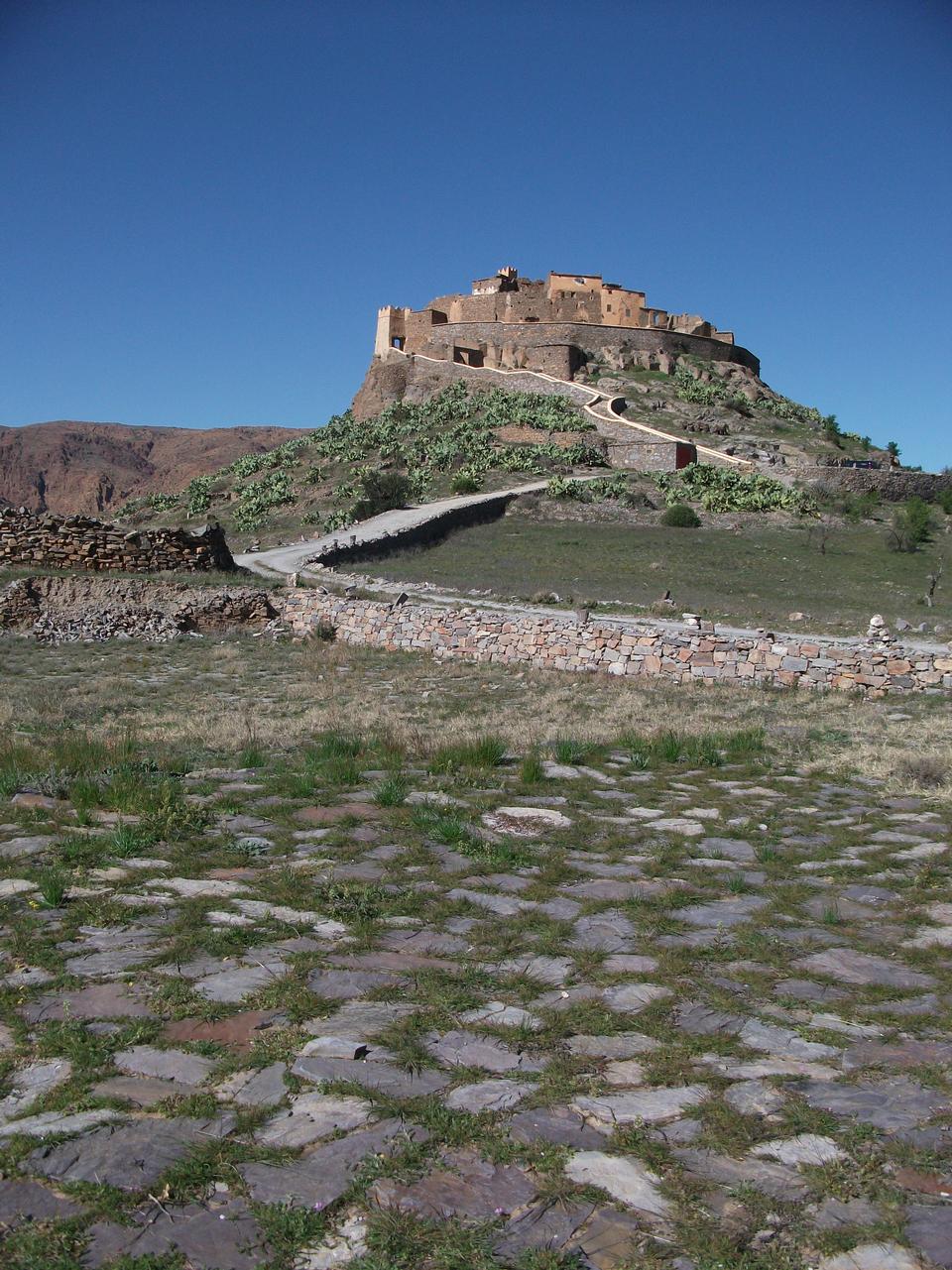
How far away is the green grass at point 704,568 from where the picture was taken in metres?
24.2

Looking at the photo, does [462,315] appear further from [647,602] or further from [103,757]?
[103,757]

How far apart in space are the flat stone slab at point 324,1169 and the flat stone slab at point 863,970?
2.00 metres

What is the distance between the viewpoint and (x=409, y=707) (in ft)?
38.5

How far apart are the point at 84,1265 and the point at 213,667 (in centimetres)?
1315

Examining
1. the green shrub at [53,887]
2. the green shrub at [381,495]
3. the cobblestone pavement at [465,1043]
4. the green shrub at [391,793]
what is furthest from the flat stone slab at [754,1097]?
the green shrub at [381,495]

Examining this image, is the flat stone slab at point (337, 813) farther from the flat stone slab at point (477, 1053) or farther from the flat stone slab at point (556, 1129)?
the flat stone slab at point (556, 1129)

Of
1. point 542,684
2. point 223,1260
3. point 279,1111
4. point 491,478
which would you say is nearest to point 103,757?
point 279,1111

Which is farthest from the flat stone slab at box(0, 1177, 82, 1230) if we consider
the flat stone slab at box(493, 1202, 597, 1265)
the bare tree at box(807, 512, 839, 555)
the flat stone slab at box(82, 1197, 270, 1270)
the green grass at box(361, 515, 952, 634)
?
the bare tree at box(807, 512, 839, 555)

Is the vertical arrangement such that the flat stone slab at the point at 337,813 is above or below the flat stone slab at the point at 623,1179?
above

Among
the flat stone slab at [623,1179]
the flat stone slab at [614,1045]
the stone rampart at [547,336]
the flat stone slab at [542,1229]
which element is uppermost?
the stone rampart at [547,336]

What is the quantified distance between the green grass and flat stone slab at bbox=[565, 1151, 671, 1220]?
1743 cm

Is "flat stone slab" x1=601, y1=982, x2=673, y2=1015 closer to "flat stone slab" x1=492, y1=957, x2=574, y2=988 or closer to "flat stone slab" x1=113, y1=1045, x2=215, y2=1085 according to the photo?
"flat stone slab" x1=492, y1=957, x2=574, y2=988

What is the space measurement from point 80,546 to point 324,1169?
20.4 metres

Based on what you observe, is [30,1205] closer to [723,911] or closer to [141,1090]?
[141,1090]
